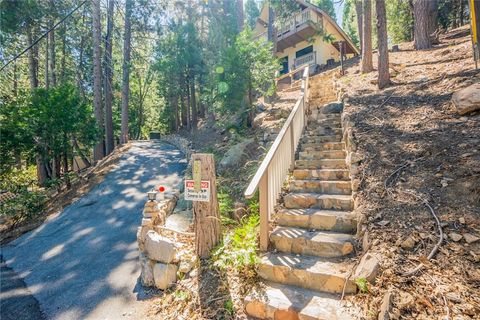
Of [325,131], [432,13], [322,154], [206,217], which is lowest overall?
[206,217]

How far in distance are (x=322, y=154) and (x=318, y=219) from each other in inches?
71.9

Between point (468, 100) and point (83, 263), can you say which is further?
point (83, 263)

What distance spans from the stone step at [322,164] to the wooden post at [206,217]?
6.54ft

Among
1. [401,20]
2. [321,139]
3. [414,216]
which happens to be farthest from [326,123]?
[401,20]

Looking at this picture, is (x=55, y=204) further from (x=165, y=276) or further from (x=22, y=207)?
(x=165, y=276)

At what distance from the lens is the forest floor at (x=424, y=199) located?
1972mm

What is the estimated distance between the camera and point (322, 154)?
4691mm

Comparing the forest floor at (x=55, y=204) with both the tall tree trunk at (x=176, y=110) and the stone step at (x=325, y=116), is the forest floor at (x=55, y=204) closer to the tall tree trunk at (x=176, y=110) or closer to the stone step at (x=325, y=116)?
the stone step at (x=325, y=116)

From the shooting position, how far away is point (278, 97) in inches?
435

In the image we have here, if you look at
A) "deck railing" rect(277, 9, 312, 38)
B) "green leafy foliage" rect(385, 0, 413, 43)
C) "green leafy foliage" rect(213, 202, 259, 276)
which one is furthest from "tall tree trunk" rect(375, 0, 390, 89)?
"green leafy foliage" rect(385, 0, 413, 43)

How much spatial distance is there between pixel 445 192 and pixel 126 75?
15.0 metres

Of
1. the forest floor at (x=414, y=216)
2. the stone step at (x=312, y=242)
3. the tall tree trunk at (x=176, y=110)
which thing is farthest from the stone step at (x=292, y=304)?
the tall tree trunk at (x=176, y=110)

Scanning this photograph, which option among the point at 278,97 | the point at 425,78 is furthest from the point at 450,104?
the point at 278,97

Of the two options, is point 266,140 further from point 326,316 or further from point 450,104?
point 326,316
